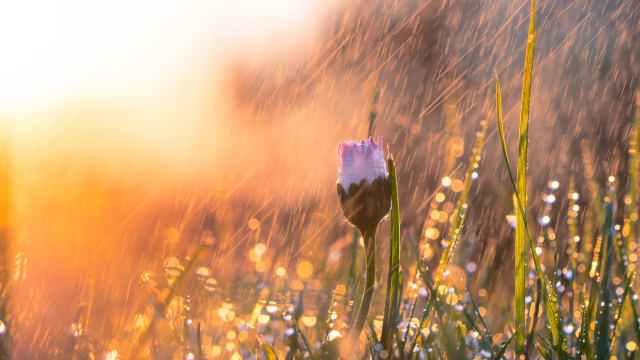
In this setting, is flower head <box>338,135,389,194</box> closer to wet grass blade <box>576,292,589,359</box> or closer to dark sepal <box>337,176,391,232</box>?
dark sepal <box>337,176,391,232</box>

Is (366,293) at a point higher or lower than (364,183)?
lower

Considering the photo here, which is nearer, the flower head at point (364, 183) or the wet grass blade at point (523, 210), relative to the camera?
the wet grass blade at point (523, 210)

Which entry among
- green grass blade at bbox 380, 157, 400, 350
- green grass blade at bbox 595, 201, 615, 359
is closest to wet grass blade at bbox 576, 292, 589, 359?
green grass blade at bbox 595, 201, 615, 359

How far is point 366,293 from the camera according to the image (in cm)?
68

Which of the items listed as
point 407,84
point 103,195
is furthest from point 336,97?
point 103,195

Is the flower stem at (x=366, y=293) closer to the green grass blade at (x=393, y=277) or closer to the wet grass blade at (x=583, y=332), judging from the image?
the green grass blade at (x=393, y=277)

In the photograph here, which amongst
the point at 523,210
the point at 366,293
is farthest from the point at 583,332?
the point at 366,293

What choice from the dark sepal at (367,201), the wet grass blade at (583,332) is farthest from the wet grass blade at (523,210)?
the dark sepal at (367,201)

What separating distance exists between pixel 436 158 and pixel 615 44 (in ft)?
4.67

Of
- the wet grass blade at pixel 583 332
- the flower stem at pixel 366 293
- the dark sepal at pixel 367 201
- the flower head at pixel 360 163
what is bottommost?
the flower stem at pixel 366 293

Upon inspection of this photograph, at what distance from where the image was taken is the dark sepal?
0.72 meters

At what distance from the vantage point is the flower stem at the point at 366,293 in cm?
66

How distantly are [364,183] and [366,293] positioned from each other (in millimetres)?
179

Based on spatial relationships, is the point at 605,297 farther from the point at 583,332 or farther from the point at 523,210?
the point at 523,210
